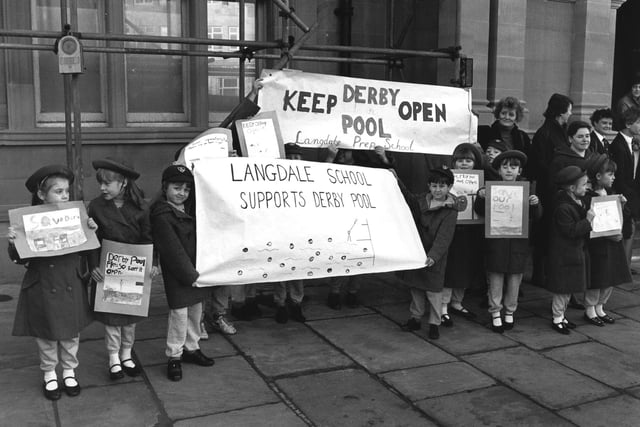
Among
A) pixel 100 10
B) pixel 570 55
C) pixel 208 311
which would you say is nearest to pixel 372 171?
pixel 208 311

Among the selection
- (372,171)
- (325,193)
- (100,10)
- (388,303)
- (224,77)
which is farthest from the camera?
(224,77)

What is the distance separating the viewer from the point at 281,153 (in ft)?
18.4

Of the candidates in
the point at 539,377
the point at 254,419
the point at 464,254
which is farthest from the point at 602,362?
the point at 254,419

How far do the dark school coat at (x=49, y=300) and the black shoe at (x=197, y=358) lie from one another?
860mm

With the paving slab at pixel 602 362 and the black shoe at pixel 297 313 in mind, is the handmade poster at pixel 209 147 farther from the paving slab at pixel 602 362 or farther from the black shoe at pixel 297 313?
the paving slab at pixel 602 362

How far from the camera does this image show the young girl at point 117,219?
4438 millimetres

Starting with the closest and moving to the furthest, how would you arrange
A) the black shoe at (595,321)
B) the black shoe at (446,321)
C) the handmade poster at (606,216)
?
1. the handmade poster at (606,216)
2. the black shoe at (446,321)
3. the black shoe at (595,321)

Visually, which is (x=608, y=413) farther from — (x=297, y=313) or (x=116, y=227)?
(x=116, y=227)

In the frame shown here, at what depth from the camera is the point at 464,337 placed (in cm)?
571

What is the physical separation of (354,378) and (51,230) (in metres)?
2.23

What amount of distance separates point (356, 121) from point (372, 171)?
676 mm

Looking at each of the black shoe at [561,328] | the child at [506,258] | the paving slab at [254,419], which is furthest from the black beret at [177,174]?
the black shoe at [561,328]

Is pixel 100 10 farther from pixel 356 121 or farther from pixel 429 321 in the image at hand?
pixel 429 321

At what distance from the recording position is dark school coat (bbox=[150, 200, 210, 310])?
15.1 ft
